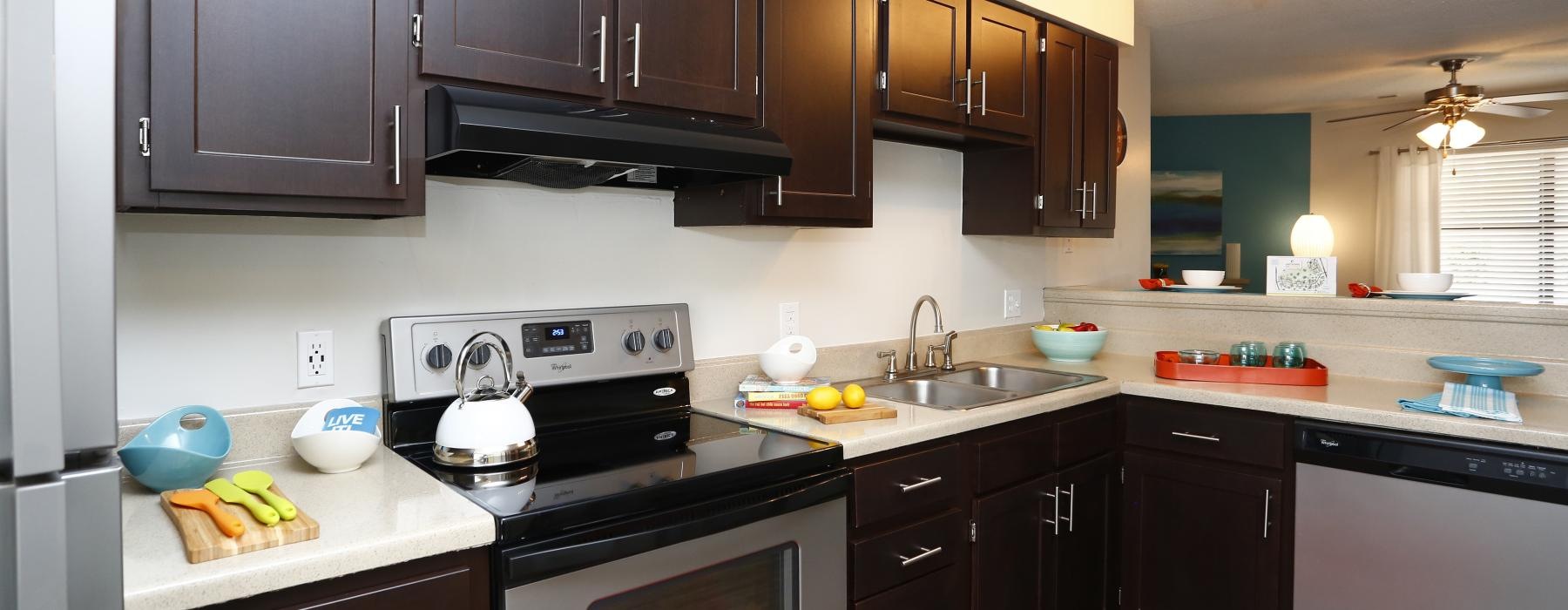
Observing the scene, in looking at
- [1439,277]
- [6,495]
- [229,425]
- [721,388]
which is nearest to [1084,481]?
[721,388]

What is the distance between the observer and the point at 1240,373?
8.79 feet

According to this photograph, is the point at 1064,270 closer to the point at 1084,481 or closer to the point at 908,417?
the point at 1084,481

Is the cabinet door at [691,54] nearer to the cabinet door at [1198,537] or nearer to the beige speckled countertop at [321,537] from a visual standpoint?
the beige speckled countertop at [321,537]

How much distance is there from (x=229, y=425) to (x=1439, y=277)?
3188mm

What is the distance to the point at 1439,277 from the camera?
266 cm

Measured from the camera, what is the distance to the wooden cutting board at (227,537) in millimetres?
1128

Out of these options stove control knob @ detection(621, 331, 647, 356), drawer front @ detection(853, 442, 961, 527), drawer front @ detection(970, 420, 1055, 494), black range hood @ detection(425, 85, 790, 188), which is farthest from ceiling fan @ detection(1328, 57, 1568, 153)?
stove control knob @ detection(621, 331, 647, 356)

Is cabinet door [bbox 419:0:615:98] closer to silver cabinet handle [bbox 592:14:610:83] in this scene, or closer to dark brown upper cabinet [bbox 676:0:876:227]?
silver cabinet handle [bbox 592:14:610:83]

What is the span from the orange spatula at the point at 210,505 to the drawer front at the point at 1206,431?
2.33 m

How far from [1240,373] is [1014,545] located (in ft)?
3.15

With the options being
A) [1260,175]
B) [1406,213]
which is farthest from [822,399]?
[1406,213]

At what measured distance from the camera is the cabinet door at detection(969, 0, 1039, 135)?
2586mm

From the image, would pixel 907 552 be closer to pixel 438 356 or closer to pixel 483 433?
pixel 483 433

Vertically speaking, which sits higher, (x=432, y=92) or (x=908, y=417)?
(x=432, y=92)
